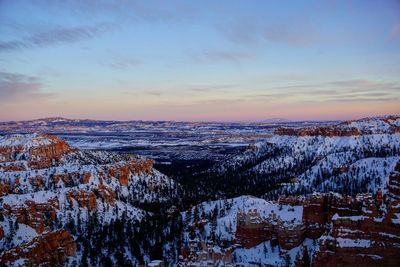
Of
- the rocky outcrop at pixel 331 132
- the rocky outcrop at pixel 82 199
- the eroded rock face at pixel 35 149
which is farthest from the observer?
the rocky outcrop at pixel 331 132

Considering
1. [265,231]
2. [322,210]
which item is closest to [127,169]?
[265,231]

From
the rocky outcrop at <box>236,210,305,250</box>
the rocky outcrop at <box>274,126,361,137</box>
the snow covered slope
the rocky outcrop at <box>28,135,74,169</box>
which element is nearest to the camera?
the rocky outcrop at <box>236,210,305,250</box>

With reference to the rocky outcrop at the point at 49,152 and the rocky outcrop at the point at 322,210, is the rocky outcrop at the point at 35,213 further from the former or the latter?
the rocky outcrop at the point at 322,210

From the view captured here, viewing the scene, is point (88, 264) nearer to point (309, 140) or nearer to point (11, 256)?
point (11, 256)

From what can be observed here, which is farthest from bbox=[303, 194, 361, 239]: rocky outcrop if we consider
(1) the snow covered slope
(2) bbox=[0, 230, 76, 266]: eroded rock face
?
(2) bbox=[0, 230, 76, 266]: eroded rock face

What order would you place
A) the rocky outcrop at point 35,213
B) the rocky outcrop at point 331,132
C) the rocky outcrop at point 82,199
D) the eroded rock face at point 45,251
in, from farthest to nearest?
the rocky outcrop at point 331,132 → the rocky outcrop at point 82,199 → the rocky outcrop at point 35,213 → the eroded rock face at point 45,251

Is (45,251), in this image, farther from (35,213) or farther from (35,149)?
(35,149)

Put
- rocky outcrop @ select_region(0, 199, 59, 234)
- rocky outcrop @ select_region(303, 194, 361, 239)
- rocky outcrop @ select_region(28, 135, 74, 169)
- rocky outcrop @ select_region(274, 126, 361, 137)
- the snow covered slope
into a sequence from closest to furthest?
rocky outcrop @ select_region(303, 194, 361, 239), the snow covered slope, rocky outcrop @ select_region(0, 199, 59, 234), rocky outcrop @ select_region(28, 135, 74, 169), rocky outcrop @ select_region(274, 126, 361, 137)

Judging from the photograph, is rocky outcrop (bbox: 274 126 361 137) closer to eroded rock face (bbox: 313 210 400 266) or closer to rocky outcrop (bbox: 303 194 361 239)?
rocky outcrop (bbox: 303 194 361 239)

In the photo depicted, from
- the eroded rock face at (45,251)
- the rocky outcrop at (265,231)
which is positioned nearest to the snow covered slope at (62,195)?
the eroded rock face at (45,251)
